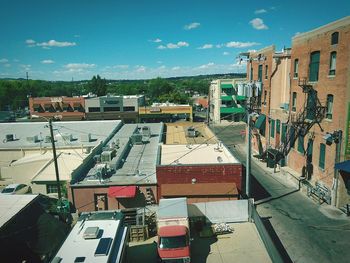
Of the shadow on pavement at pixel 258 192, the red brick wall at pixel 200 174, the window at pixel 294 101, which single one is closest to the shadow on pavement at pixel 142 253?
the red brick wall at pixel 200 174

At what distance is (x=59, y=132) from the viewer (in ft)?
132

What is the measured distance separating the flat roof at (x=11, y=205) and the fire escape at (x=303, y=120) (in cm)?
2601

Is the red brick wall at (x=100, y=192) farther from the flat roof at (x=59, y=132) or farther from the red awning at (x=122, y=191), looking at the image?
the flat roof at (x=59, y=132)

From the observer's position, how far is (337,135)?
25.1 m

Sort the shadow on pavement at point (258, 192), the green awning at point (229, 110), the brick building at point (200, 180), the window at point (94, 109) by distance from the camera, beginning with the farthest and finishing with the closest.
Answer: the window at point (94, 109)
the green awning at point (229, 110)
the shadow on pavement at point (258, 192)
the brick building at point (200, 180)

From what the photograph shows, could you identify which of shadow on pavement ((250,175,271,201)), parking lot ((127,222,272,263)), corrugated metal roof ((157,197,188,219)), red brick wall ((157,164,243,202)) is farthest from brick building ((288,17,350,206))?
corrugated metal roof ((157,197,188,219))

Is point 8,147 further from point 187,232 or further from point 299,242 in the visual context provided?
point 299,242

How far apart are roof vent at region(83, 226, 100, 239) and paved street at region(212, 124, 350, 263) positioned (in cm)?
1251

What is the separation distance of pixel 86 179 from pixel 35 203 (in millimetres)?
7005

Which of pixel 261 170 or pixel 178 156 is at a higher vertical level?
pixel 178 156

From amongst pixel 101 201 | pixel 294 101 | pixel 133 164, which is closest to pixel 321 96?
pixel 294 101

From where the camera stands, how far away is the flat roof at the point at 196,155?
26969 mm

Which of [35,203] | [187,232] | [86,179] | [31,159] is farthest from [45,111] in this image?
[187,232]

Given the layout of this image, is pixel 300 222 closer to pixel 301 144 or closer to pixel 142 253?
pixel 301 144
